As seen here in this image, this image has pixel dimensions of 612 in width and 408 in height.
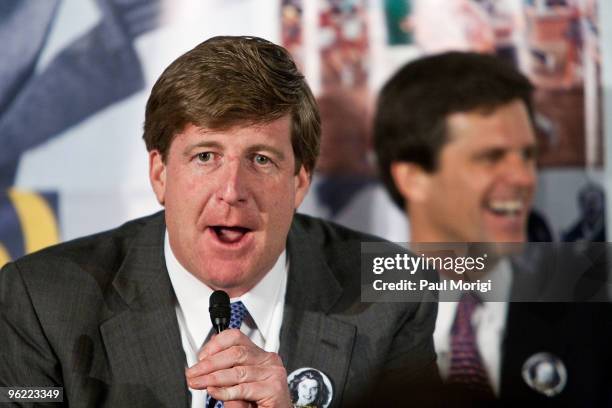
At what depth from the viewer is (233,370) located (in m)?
1.51

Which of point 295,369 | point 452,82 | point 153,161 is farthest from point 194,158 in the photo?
point 452,82

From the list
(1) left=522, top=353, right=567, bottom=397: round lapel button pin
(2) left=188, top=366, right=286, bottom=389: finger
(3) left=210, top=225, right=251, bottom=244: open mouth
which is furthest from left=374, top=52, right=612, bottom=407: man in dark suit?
(2) left=188, top=366, right=286, bottom=389: finger

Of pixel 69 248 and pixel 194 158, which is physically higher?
pixel 194 158

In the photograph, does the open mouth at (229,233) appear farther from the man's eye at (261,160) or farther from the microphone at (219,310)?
the microphone at (219,310)

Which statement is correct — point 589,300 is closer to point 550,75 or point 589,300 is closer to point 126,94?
point 550,75

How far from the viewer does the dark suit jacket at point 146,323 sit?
1.78 meters

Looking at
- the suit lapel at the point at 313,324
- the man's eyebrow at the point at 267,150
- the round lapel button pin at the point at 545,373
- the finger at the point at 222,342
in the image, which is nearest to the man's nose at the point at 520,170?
the round lapel button pin at the point at 545,373

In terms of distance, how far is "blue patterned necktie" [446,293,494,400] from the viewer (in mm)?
2068

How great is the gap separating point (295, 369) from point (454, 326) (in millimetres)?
449

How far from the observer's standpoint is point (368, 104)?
2129mm

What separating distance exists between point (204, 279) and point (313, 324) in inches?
10.3

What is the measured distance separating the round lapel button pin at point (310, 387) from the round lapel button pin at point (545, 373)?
0.53 m

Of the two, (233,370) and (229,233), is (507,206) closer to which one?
(229,233)

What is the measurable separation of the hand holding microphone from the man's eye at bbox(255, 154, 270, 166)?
389mm
